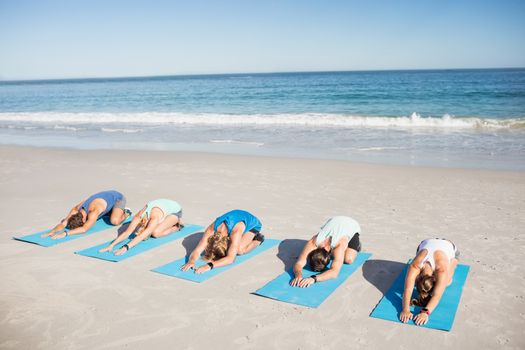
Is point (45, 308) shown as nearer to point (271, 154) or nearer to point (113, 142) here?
point (271, 154)

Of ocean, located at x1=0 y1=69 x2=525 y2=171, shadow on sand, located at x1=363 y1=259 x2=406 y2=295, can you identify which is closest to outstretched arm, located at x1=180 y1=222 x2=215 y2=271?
shadow on sand, located at x1=363 y1=259 x2=406 y2=295

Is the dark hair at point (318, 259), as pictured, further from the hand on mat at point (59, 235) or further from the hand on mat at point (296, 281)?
the hand on mat at point (59, 235)

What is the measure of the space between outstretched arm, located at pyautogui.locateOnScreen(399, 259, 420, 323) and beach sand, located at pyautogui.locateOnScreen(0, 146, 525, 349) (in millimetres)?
105

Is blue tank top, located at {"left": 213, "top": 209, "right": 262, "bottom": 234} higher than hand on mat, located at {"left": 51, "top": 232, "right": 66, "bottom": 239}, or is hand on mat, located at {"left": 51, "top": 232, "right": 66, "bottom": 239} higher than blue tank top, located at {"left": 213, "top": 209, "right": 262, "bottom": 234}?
blue tank top, located at {"left": 213, "top": 209, "right": 262, "bottom": 234}

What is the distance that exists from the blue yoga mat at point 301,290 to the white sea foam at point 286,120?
1404 centimetres

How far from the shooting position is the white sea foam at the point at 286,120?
17.5 m

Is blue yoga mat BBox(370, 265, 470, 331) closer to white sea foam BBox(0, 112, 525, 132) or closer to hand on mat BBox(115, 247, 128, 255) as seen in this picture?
hand on mat BBox(115, 247, 128, 255)

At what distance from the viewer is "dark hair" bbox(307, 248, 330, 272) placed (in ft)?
15.1

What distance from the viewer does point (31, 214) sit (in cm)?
705

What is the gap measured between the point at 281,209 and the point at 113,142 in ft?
30.7

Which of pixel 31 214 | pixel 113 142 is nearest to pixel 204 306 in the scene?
pixel 31 214

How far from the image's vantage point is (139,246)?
560cm

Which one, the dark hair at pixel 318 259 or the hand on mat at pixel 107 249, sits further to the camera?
the hand on mat at pixel 107 249

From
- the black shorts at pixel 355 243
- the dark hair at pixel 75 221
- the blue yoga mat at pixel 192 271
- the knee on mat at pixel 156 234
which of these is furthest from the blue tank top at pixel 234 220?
the dark hair at pixel 75 221
